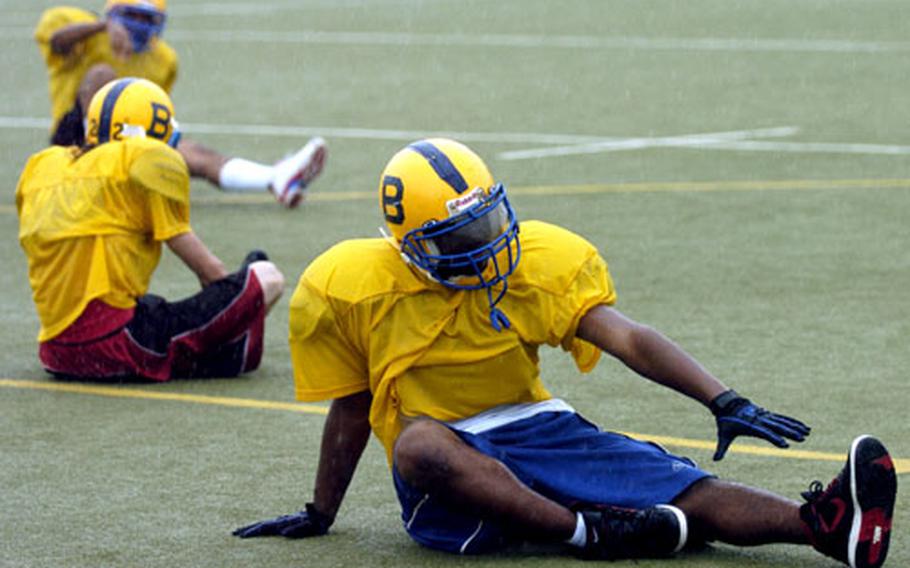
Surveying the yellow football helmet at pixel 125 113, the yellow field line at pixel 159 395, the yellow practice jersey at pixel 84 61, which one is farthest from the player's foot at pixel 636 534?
the yellow practice jersey at pixel 84 61

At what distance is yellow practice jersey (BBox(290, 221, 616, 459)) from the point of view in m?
5.05

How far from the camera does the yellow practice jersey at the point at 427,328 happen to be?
505cm

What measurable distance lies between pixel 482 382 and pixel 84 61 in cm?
767

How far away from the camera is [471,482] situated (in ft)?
15.9

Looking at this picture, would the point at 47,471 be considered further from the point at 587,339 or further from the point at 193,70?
the point at 193,70

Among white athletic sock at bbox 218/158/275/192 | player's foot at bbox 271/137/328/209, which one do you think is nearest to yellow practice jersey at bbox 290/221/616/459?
player's foot at bbox 271/137/328/209

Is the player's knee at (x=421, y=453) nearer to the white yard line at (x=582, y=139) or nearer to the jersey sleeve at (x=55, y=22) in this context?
the jersey sleeve at (x=55, y=22)

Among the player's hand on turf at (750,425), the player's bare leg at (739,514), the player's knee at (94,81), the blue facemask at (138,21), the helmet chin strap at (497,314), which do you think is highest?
the blue facemask at (138,21)

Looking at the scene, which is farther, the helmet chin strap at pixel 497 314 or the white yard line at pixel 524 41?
the white yard line at pixel 524 41

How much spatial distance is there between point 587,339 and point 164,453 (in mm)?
1899

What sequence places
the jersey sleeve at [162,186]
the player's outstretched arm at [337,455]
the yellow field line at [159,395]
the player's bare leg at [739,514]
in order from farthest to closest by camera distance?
the jersey sleeve at [162,186] < the yellow field line at [159,395] < the player's outstretched arm at [337,455] < the player's bare leg at [739,514]

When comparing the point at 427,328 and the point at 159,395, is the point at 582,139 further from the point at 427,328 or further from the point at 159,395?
the point at 427,328

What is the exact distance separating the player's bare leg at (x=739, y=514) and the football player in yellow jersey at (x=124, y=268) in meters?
2.96

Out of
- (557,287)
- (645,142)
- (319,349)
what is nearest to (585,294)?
(557,287)
